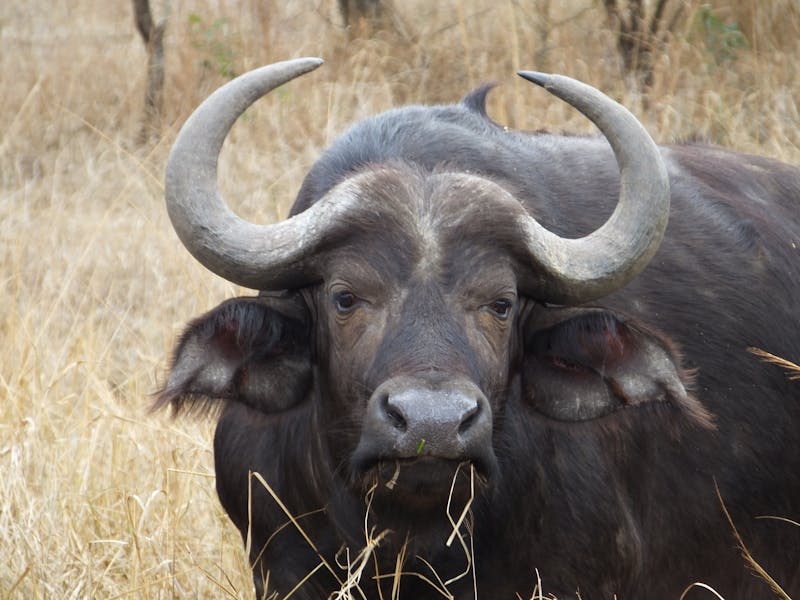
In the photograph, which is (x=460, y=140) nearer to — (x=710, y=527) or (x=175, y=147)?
(x=175, y=147)

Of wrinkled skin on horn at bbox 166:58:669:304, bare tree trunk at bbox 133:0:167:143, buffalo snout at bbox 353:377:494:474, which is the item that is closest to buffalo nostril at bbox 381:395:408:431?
buffalo snout at bbox 353:377:494:474

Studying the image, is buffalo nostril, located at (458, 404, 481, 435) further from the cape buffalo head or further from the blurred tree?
the blurred tree

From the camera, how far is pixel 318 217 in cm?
398

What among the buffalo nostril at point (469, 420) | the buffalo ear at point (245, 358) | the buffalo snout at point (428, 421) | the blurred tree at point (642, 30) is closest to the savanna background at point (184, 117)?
the blurred tree at point (642, 30)

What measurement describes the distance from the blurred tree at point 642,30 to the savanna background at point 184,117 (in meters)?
0.02

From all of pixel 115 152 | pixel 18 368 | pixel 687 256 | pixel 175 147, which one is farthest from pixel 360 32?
pixel 175 147

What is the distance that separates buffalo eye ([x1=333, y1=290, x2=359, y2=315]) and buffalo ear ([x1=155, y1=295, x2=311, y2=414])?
231 mm

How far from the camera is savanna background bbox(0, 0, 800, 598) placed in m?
6.19

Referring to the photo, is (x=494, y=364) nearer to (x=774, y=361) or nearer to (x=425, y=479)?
(x=425, y=479)

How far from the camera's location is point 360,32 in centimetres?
1005

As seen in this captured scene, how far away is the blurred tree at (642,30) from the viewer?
31.0 feet

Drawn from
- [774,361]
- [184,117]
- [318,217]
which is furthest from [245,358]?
[184,117]

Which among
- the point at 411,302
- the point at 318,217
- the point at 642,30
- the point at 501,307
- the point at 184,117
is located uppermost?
the point at 318,217

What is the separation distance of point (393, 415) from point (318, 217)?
2.25ft
